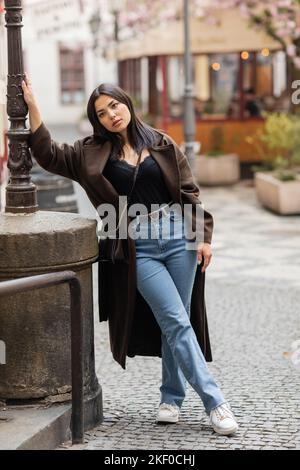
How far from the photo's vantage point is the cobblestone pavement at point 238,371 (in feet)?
16.9

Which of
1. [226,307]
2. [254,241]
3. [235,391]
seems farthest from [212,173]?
[235,391]

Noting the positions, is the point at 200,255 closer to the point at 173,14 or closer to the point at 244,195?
the point at 244,195

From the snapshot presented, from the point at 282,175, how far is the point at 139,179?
11462 mm

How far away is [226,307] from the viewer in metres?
9.03

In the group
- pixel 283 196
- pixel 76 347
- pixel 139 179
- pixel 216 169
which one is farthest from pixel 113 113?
pixel 216 169

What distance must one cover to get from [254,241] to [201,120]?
30.8 ft

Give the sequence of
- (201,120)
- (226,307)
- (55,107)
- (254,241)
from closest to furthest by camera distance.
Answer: (226,307)
(254,241)
(201,120)
(55,107)

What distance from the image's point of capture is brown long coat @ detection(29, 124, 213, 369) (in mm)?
5133

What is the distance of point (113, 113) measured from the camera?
515 cm

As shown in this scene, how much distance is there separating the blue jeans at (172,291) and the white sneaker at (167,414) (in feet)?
0.88

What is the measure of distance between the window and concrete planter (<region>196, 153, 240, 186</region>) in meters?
28.7

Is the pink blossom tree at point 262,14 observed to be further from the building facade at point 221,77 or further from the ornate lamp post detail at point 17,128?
the ornate lamp post detail at point 17,128

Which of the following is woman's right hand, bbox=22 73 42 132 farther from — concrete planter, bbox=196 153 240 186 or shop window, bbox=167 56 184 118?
shop window, bbox=167 56 184 118

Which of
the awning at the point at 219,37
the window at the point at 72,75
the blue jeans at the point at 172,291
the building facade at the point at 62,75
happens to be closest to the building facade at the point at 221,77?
the awning at the point at 219,37
